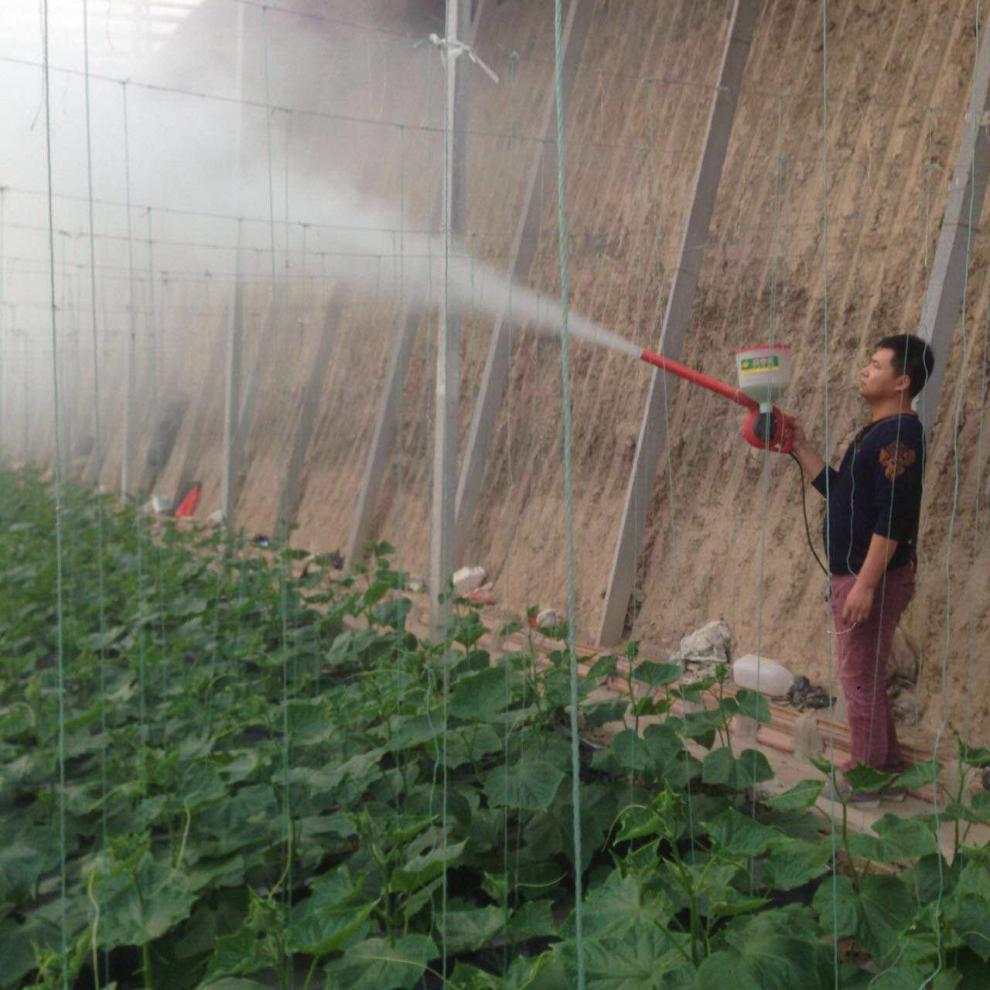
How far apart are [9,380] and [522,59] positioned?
46.7 feet

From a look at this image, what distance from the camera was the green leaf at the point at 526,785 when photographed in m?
2.14

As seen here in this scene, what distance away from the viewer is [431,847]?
2.12 m

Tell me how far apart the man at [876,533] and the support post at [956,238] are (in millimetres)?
608

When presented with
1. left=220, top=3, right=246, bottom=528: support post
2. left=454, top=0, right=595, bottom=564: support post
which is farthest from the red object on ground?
left=454, top=0, right=595, bottom=564: support post

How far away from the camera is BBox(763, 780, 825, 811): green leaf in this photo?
180 cm

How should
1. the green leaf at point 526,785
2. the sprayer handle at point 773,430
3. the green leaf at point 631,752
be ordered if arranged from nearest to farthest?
the green leaf at point 526,785
the green leaf at point 631,752
the sprayer handle at point 773,430

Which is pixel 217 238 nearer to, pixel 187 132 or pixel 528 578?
pixel 187 132

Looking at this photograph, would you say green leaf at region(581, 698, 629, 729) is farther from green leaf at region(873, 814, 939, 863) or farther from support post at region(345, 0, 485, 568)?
support post at region(345, 0, 485, 568)

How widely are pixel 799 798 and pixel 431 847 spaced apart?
2.37ft

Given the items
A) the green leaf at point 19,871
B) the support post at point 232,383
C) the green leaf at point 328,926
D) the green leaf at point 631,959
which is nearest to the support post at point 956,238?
the green leaf at point 631,959

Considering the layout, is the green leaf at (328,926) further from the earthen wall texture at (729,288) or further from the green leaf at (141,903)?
the earthen wall texture at (729,288)

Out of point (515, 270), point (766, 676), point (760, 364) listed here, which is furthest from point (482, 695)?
point (515, 270)

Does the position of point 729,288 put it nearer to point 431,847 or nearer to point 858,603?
point 858,603

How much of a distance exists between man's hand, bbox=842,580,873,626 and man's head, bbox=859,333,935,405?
471mm
